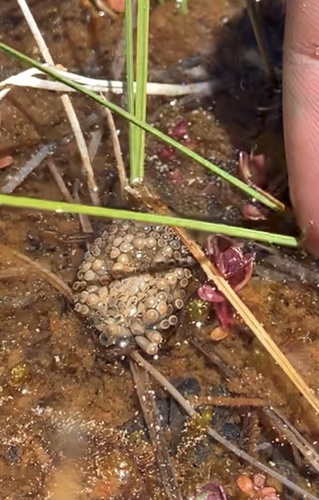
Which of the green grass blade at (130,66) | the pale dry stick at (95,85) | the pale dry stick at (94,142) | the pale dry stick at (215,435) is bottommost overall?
the pale dry stick at (215,435)

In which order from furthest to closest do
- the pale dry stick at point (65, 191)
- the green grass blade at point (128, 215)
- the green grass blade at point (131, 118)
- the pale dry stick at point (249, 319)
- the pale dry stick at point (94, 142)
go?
the pale dry stick at point (94, 142) → the pale dry stick at point (65, 191) → the pale dry stick at point (249, 319) → the green grass blade at point (131, 118) → the green grass blade at point (128, 215)

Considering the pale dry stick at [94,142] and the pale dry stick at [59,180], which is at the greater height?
the pale dry stick at [94,142]

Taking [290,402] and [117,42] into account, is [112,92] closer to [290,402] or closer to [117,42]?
[117,42]

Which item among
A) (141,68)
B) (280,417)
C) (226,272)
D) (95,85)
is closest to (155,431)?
(280,417)

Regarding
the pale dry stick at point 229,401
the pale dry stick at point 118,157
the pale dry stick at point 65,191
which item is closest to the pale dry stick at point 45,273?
the pale dry stick at point 65,191

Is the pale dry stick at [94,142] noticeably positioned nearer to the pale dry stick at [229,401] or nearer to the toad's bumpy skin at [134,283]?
the toad's bumpy skin at [134,283]

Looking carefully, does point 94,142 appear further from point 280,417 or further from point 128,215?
point 280,417

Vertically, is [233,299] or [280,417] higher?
[233,299]
